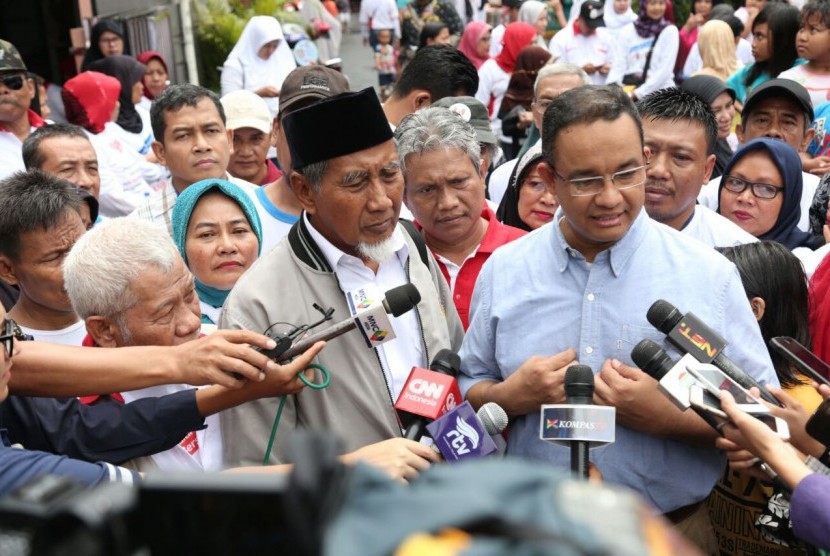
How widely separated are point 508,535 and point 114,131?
717 cm

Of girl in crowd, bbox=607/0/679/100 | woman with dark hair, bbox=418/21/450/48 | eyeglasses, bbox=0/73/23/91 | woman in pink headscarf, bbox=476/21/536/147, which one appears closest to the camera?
eyeglasses, bbox=0/73/23/91

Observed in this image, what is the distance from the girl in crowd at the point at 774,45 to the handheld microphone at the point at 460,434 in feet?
18.5

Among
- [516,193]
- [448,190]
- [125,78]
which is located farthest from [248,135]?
[125,78]

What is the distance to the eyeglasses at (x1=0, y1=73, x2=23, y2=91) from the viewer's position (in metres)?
6.00

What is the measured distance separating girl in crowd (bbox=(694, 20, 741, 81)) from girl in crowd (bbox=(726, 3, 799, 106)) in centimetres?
85

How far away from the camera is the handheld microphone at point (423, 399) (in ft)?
8.13

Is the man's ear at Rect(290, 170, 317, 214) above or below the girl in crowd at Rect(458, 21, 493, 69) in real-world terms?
below

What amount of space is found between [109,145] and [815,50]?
523 centimetres

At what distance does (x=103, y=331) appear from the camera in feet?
9.39

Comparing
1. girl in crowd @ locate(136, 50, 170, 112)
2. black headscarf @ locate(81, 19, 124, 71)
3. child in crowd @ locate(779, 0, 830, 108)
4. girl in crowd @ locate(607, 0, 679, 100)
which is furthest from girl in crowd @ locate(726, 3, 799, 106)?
black headscarf @ locate(81, 19, 124, 71)

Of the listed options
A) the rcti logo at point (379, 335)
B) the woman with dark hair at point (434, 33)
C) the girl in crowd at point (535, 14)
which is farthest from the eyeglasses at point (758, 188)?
the girl in crowd at point (535, 14)

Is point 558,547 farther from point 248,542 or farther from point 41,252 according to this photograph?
point 41,252

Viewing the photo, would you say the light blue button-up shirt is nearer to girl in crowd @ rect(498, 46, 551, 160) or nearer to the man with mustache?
the man with mustache

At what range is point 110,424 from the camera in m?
2.60
